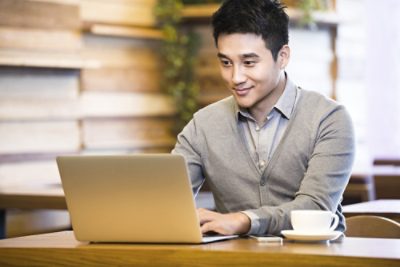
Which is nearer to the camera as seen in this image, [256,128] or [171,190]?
[171,190]

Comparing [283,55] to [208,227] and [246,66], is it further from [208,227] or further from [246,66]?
[208,227]

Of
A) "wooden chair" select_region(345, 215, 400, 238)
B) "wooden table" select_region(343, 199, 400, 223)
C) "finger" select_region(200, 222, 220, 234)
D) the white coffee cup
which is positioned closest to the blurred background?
"wooden table" select_region(343, 199, 400, 223)

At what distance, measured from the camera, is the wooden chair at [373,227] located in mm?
2844

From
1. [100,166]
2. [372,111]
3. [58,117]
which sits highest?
[100,166]

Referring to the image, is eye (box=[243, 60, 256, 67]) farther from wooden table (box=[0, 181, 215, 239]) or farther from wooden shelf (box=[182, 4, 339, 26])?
wooden shelf (box=[182, 4, 339, 26])

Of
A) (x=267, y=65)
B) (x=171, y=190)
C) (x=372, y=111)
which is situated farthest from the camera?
(x=372, y=111)

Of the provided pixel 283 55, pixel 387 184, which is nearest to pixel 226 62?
→ pixel 283 55

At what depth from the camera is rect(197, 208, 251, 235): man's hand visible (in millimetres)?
2490

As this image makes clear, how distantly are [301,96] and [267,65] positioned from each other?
6.2 inches

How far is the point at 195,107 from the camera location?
18.6 feet

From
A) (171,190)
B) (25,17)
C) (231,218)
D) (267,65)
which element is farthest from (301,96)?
(25,17)

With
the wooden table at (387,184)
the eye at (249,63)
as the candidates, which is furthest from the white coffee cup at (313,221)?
the wooden table at (387,184)

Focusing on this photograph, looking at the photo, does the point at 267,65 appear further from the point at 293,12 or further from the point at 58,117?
the point at 293,12

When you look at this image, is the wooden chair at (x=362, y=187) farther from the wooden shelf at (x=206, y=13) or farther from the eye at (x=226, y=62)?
the eye at (x=226, y=62)
